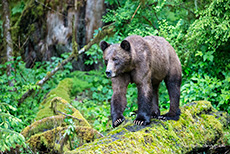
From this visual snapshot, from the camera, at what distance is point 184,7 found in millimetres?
9898

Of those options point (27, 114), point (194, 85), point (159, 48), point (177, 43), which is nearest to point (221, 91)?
point (194, 85)

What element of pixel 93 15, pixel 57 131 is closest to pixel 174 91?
pixel 57 131

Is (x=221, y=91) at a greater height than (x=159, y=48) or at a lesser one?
lesser

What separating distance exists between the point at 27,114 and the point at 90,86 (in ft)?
9.53

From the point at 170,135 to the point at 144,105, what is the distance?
713 millimetres

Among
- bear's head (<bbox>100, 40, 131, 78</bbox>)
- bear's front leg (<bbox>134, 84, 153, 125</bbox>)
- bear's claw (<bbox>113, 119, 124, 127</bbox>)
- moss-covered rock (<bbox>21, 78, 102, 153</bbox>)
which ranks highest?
bear's head (<bbox>100, 40, 131, 78</bbox>)

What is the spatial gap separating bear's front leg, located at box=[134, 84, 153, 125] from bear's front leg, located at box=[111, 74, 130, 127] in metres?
0.32

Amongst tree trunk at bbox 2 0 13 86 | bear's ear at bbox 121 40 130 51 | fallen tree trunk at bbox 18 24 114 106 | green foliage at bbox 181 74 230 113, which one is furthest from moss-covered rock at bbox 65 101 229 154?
tree trunk at bbox 2 0 13 86

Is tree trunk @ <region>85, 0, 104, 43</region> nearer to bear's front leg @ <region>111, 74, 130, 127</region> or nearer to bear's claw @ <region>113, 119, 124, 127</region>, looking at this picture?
bear's front leg @ <region>111, 74, 130, 127</region>

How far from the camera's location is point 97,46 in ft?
34.1

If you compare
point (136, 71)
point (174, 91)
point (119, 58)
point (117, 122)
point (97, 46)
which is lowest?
point (117, 122)

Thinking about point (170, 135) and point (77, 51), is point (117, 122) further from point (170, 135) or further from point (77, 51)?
point (77, 51)

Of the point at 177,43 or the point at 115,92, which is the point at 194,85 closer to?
the point at 177,43

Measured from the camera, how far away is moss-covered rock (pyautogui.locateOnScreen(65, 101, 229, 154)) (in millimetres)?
4008
